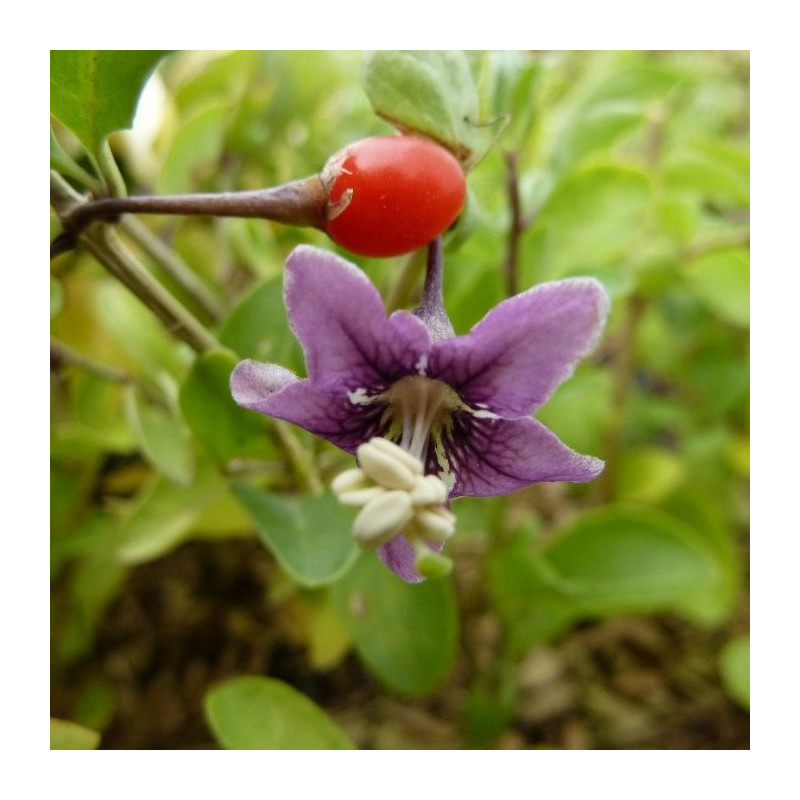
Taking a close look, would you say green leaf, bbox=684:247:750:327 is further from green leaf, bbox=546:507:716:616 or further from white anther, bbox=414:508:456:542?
white anther, bbox=414:508:456:542

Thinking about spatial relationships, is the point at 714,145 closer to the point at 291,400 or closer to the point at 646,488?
the point at 646,488

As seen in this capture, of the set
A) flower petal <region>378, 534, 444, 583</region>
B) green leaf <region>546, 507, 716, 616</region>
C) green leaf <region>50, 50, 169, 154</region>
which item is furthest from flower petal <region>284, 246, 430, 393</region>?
green leaf <region>546, 507, 716, 616</region>

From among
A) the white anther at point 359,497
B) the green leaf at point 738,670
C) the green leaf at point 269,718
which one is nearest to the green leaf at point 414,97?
the white anther at point 359,497

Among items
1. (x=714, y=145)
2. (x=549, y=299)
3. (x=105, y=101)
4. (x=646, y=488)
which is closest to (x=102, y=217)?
(x=105, y=101)

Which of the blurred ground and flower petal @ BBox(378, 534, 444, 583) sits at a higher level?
flower petal @ BBox(378, 534, 444, 583)

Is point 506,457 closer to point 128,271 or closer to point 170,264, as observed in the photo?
point 128,271

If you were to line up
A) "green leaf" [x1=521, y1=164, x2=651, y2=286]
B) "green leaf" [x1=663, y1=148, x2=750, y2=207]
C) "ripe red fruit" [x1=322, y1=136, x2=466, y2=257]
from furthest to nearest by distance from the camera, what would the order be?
"green leaf" [x1=663, y1=148, x2=750, y2=207]
"green leaf" [x1=521, y1=164, x2=651, y2=286]
"ripe red fruit" [x1=322, y1=136, x2=466, y2=257]

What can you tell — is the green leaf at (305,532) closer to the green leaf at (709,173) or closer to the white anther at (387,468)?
the white anther at (387,468)

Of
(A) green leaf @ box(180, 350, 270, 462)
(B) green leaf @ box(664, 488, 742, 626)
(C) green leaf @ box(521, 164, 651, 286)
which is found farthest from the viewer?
(B) green leaf @ box(664, 488, 742, 626)
